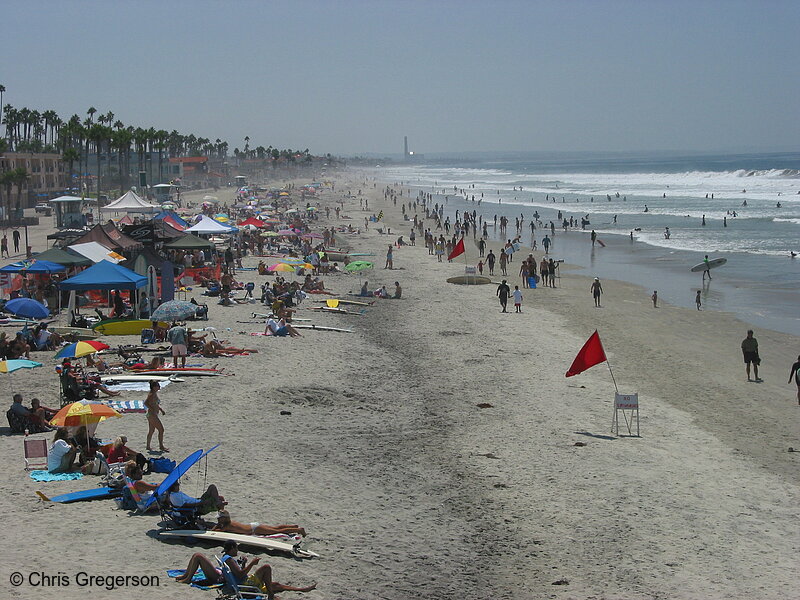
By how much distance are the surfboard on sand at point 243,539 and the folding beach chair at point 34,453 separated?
2.64 metres

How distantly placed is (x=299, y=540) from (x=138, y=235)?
17.1m

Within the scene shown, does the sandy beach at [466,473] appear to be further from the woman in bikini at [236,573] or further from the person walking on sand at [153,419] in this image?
the person walking on sand at [153,419]

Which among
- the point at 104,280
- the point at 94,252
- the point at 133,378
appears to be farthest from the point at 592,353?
the point at 94,252

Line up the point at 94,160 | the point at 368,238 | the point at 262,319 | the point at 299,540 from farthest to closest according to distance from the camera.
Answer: the point at 94,160, the point at 368,238, the point at 262,319, the point at 299,540

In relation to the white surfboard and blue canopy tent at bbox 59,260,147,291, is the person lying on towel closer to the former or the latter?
the white surfboard

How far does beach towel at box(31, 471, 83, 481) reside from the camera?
1011cm

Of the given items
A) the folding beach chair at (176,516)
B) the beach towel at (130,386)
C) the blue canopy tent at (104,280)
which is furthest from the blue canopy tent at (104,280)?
the folding beach chair at (176,516)

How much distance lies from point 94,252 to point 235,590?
16.0 m

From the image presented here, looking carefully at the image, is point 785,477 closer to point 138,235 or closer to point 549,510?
point 549,510

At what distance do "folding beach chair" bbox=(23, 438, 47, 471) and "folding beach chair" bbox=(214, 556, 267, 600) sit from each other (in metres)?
4.00

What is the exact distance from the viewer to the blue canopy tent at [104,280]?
18.1 meters

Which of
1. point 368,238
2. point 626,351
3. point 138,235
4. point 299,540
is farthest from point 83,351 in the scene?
point 368,238

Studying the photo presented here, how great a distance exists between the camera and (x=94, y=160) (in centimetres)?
11906

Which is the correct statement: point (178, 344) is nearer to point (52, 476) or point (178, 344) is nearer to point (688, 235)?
point (52, 476)
